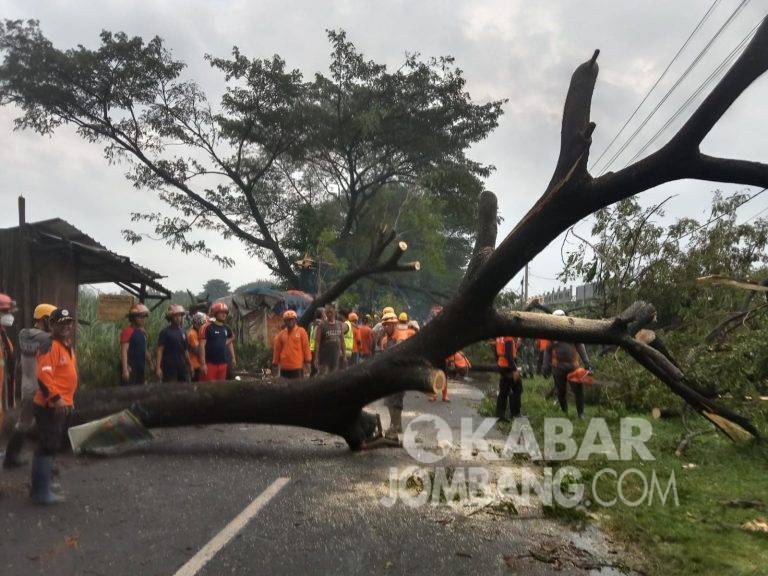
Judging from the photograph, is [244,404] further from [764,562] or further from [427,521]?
[764,562]

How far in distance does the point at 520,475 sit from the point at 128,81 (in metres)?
18.9

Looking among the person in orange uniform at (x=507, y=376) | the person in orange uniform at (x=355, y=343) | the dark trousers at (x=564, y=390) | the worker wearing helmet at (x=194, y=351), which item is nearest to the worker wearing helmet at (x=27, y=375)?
the worker wearing helmet at (x=194, y=351)

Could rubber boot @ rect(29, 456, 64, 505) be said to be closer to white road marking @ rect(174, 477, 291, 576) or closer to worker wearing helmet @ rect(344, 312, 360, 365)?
white road marking @ rect(174, 477, 291, 576)

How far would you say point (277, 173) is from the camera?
27453mm

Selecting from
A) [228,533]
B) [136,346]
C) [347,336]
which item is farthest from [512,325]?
[347,336]

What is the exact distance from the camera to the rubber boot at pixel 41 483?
5320 mm

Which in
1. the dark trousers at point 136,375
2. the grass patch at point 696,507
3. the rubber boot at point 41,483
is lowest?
the grass patch at point 696,507

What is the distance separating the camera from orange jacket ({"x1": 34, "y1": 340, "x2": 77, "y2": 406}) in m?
5.57

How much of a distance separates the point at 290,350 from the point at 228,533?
207 inches

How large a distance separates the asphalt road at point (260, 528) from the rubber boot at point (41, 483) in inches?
4.5

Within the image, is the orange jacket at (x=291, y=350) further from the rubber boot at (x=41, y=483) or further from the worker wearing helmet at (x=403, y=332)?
the rubber boot at (x=41, y=483)

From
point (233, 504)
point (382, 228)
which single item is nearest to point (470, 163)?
point (382, 228)

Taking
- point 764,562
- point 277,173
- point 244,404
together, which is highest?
point 277,173

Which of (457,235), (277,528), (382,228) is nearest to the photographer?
(277,528)
